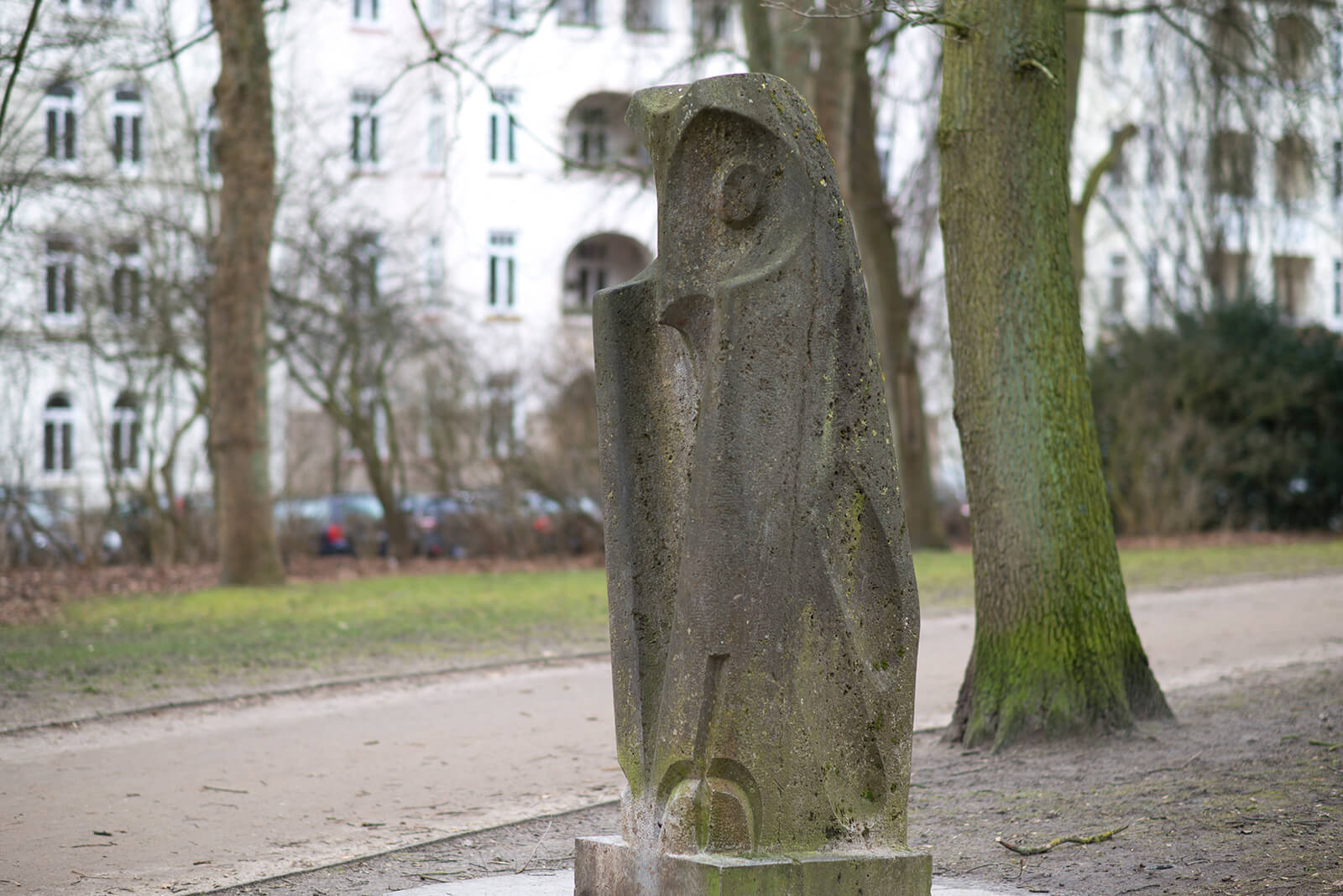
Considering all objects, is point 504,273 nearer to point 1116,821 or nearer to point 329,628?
point 329,628

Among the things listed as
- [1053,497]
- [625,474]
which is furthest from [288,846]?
[1053,497]

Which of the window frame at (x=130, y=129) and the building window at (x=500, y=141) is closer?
the window frame at (x=130, y=129)

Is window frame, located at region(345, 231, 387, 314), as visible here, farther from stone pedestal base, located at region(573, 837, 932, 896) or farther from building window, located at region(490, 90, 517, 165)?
stone pedestal base, located at region(573, 837, 932, 896)

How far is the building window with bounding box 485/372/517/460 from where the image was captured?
24.3m

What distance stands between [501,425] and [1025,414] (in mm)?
17344

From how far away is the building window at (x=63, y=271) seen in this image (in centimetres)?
2222

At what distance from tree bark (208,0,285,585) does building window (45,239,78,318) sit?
5719 millimetres

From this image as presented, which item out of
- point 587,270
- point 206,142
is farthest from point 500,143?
point 206,142

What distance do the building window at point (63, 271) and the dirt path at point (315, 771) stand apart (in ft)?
46.0

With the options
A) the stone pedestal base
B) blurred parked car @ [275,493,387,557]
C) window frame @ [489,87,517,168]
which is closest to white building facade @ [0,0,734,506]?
blurred parked car @ [275,493,387,557]

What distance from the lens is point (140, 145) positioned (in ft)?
86.6

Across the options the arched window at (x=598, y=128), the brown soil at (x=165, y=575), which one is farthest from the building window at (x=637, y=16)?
the brown soil at (x=165, y=575)

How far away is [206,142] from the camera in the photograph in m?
27.1

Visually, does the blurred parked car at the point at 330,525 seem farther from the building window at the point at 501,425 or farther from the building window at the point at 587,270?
the building window at the point at 587,270
